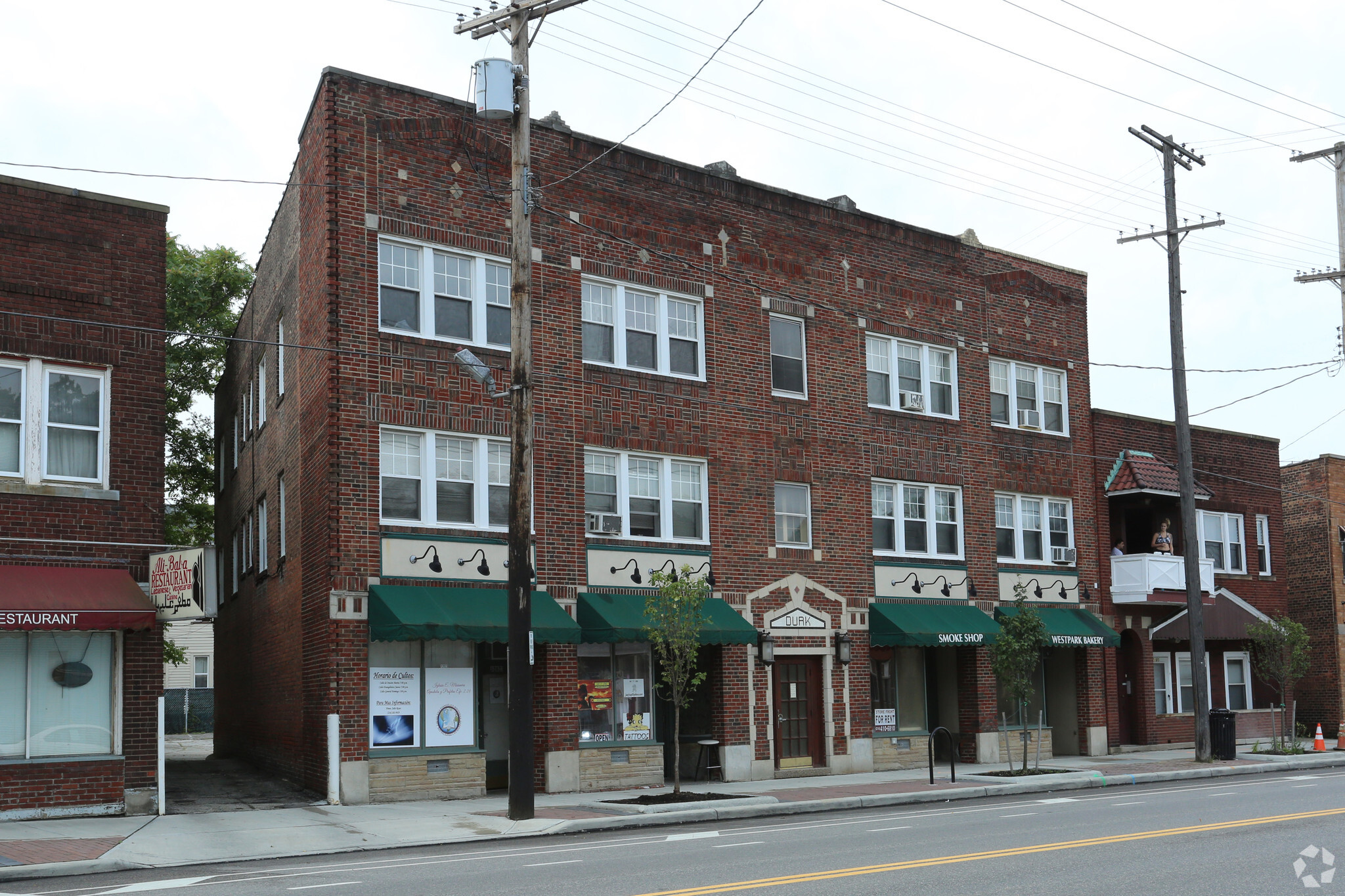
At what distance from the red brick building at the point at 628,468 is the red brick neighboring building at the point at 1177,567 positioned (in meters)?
0.94

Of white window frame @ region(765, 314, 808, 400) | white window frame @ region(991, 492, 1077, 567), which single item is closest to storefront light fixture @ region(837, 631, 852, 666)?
white window frame @ region(765, 314, 808, 400)

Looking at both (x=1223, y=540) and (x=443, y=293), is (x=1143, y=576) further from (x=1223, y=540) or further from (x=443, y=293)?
(x=443, y=293)

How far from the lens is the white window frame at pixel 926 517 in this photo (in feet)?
92.3

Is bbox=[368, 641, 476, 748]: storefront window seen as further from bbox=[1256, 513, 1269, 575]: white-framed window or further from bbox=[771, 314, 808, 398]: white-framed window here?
bbox=[1256, 513, 1269, 575]: white-framed window

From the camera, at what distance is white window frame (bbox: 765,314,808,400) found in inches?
1039

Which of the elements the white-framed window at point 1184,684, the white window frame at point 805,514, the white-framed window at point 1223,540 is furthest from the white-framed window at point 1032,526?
the white window frame at point 805,514

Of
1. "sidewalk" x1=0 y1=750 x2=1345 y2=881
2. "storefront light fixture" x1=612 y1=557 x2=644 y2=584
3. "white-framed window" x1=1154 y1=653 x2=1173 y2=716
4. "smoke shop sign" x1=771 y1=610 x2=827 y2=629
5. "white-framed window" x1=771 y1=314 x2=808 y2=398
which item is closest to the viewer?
"sidewalk" x1=0 y1=750 x2=1345 y2=881

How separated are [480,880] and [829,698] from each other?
15.2m

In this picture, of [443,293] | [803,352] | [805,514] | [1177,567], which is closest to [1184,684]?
[1177,567]

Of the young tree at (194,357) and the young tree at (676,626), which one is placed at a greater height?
the young tree at (194,357)

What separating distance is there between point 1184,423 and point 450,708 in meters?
18.0

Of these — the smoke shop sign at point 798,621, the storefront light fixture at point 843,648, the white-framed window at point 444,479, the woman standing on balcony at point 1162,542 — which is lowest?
the storefront light fixture at point 843,648

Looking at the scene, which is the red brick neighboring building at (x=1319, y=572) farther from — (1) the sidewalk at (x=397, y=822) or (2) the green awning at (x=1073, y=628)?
(1) the sidewalk at (x=397, y=822)

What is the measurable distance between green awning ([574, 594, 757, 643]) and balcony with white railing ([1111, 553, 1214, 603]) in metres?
12.5
